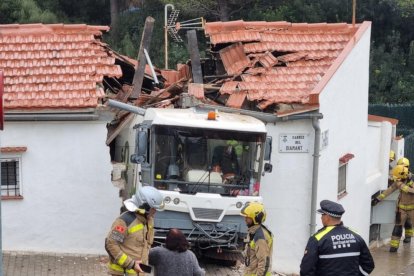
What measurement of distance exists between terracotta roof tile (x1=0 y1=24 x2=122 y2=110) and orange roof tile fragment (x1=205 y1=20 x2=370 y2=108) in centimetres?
234

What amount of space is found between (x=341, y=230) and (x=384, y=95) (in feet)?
94.6

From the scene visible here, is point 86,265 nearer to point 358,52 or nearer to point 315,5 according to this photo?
point 358,52

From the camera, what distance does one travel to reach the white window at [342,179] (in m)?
15.0

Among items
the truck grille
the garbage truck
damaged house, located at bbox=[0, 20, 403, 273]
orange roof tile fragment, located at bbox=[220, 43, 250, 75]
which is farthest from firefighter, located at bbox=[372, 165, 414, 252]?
the truck grille

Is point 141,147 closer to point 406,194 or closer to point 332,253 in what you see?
point 332,253

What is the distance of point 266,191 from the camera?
13484mm

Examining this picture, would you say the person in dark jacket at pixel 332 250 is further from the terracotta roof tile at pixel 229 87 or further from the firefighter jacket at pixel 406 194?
the firefighter jacket at pixel 406 194

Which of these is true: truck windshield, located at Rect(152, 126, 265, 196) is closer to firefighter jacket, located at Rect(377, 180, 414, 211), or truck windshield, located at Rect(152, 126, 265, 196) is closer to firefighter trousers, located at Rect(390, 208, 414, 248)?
firefighter jacket, located at Rect(377, 180, 414, 211)

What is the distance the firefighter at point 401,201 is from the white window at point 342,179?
144cm

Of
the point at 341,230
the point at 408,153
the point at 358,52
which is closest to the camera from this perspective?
the point at 341,230

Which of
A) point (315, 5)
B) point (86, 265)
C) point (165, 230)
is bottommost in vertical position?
point (86, 265)

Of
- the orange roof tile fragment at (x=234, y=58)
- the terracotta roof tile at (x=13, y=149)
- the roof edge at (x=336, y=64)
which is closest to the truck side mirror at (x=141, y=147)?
the terracotta roof tile at (x=13, y=149)

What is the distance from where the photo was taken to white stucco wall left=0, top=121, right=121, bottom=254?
12961mm

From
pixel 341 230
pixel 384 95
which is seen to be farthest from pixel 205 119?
pixel 384 95
